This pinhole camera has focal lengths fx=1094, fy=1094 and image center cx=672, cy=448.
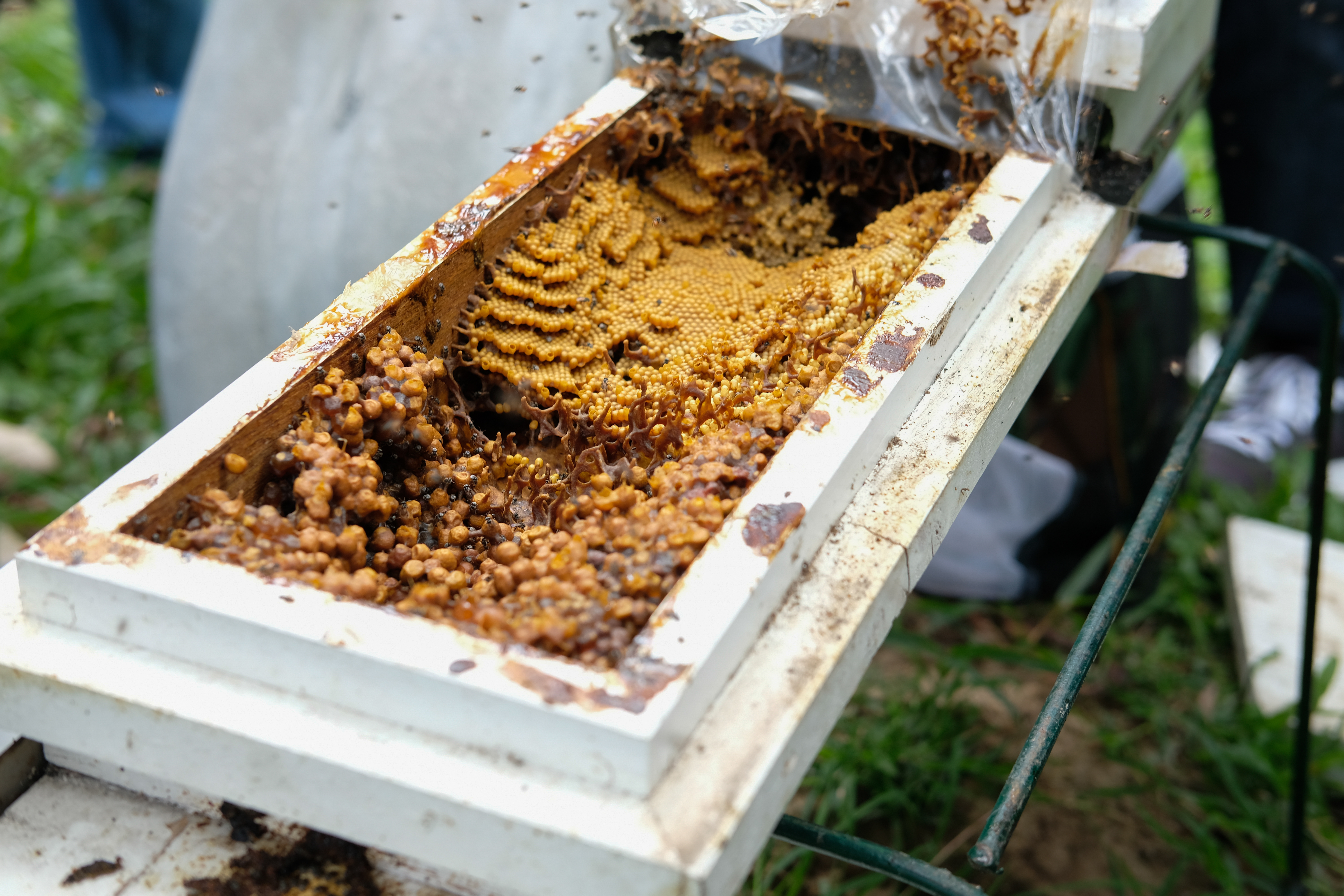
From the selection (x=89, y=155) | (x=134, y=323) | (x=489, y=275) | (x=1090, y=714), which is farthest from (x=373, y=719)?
(x=89, y=155)

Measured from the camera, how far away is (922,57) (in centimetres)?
147

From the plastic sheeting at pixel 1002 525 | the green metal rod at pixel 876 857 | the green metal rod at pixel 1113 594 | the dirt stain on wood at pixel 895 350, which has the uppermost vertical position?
the dirt stain on wood at pixel 895 350

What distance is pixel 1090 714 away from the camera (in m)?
2.49

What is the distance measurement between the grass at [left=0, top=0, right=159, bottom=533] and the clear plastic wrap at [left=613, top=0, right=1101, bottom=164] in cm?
183

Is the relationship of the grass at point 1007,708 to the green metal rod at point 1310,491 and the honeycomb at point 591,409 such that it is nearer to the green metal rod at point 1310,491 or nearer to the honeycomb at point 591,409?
the green metal rod at point 1310,491

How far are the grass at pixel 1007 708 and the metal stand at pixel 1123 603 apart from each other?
0.18 metres

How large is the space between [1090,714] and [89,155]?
369cm

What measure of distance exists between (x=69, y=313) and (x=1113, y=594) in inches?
121

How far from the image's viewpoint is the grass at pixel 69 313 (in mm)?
2898

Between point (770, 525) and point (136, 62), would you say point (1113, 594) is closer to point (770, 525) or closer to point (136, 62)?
point (770, 525)

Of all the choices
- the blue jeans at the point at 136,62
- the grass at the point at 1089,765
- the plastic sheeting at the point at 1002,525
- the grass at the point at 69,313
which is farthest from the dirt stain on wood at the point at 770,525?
the blue jeans at the point at 136,62

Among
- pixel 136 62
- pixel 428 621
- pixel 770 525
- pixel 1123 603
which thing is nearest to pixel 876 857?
pixel 770 525

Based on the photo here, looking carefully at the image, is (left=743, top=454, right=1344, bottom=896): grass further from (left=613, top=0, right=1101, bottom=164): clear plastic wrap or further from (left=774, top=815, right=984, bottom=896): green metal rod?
(left=613, top=0, right=1101, bottom=164): clear plastic wrap

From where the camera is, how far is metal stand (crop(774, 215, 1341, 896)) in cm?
100
